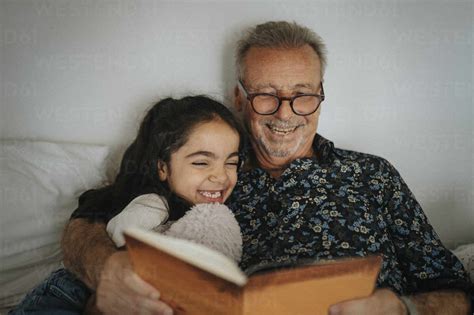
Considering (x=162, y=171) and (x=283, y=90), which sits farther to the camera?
(x=283, y=90)

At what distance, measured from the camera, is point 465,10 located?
1778mm

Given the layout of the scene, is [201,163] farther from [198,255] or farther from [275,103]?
[198,255]

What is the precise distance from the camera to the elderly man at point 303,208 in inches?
44.0

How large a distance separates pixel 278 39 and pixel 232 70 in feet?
1.12

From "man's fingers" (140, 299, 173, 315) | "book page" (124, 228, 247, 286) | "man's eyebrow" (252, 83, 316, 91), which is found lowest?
"man's fingers" (140, 299, 173, 315)

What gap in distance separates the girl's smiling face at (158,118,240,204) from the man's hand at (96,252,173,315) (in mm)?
320

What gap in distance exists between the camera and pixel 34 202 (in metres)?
1.41

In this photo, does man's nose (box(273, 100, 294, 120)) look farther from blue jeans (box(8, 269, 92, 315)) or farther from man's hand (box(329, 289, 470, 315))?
blue jeans (box(8, 269, 92, 315))

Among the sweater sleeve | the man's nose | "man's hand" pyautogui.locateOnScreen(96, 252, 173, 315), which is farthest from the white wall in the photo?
"man's hand" pyautogui.locateOnScreen(96, 252, 173, 315)

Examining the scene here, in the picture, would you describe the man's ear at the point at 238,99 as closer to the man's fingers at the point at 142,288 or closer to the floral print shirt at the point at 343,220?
the floral print shirt at the point at 343,220

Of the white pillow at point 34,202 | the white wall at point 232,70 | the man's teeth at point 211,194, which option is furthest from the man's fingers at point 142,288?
the white wall at point 232,70

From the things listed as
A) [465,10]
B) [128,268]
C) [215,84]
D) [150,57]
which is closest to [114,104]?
[150,57]

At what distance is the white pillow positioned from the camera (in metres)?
1.36

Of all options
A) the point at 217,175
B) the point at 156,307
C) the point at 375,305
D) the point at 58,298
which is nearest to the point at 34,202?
the point at 58,298
